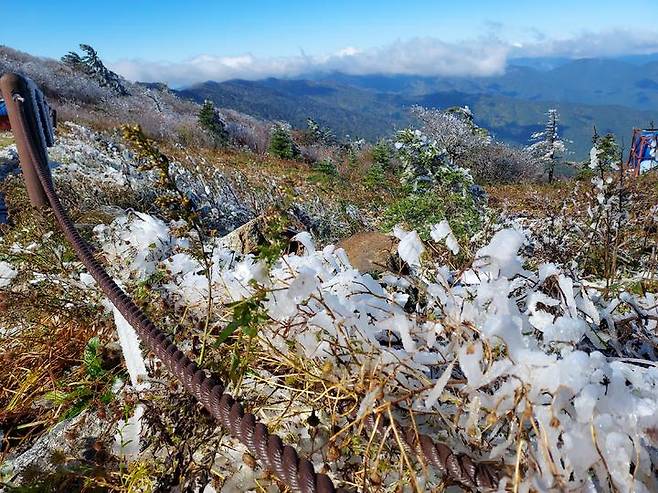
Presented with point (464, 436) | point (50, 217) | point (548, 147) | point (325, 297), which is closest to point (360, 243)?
point (50, 217)

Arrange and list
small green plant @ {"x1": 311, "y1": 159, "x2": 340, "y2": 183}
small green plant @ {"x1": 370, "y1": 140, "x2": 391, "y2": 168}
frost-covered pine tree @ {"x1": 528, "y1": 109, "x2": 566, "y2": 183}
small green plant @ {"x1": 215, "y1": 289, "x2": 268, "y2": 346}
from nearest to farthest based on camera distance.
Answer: small green plant @ {"x1": 215, "y1": 289, "x2": 268, "y2": 346}, small green plant @ {"x1": 311, "y1": 159, "x2": 340, "y2": 183}, small green plant @ {"x1": 370, "y1": 140, "x2": 391, "y2": 168}, frost-covered pine tree @ {"x1": 528, "y1": 109, "x2": 566, "y2": 183}

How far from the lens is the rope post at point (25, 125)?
3654mm

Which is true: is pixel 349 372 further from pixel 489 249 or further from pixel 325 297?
pixel 489 249

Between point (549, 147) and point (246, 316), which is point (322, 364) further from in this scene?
point (549, 147)

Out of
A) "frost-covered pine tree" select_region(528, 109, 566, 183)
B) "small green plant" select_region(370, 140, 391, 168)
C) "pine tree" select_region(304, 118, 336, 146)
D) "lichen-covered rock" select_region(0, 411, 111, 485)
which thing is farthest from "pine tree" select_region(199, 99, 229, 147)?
"lichen-covered rock" select_region(0, 411, 111, 485)

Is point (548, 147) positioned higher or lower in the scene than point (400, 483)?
lower

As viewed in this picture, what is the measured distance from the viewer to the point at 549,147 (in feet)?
111

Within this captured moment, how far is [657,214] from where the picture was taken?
4.18m

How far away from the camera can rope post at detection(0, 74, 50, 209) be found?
3.65 meters

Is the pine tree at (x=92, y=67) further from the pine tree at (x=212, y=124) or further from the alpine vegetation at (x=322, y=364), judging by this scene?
the alpine vegetation at (x=322, y=364)

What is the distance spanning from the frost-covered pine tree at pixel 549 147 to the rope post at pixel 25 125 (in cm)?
2575

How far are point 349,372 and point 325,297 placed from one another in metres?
0.21

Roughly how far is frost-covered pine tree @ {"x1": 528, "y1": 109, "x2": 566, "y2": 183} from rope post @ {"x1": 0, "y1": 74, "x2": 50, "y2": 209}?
25.8 metres

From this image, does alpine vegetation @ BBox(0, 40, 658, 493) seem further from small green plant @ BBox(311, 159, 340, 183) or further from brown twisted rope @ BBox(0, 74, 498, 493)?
small green plant @ BBox(311, 159, 340, 183)
